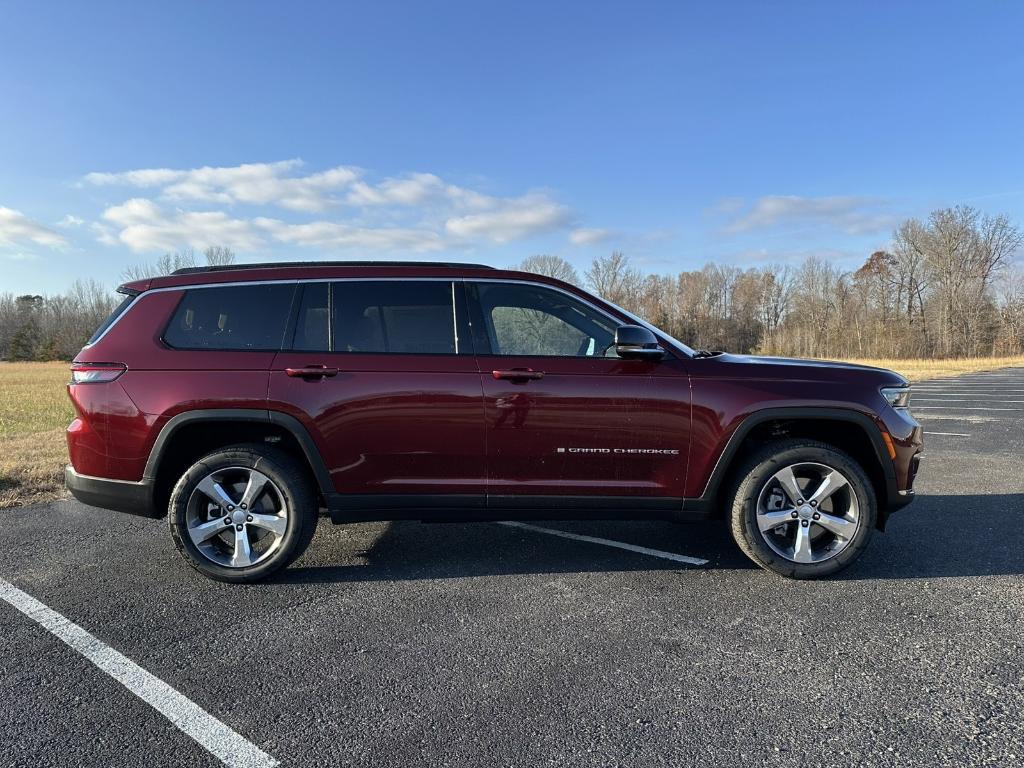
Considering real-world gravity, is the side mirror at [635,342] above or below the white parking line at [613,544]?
above

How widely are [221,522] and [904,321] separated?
235 feet

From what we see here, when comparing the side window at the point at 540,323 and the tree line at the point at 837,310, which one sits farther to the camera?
the tree line at the point at 837,310

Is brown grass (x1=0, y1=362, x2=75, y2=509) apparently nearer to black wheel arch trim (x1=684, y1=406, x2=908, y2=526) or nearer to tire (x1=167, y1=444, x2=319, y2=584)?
tire (x1=167, y1=444, x2=319, y2=584)

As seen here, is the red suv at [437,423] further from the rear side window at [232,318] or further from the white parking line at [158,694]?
the white parking line at [158,694]

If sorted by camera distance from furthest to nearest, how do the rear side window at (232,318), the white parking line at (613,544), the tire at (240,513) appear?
the white parking line at (613,544) → the rear side window at (232,318) → the tire at (240,513)

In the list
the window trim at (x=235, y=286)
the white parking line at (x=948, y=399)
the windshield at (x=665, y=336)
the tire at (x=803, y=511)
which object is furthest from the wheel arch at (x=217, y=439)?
the white parking line at (x=948, y=399)

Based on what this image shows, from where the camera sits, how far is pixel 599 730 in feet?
7.29

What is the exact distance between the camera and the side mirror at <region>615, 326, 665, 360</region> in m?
3.45

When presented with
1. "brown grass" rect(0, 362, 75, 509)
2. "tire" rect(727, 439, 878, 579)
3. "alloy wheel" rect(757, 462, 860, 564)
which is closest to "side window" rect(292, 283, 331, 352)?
"tire" rect(727, 439, 878, 579)

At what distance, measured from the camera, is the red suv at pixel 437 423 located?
355 cm

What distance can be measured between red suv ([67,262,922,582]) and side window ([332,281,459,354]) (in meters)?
0.01

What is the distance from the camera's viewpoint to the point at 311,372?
355 centimetres

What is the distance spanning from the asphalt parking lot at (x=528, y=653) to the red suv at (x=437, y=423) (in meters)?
0.40

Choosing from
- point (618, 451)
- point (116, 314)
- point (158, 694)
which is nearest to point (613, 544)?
point (618, 451)
